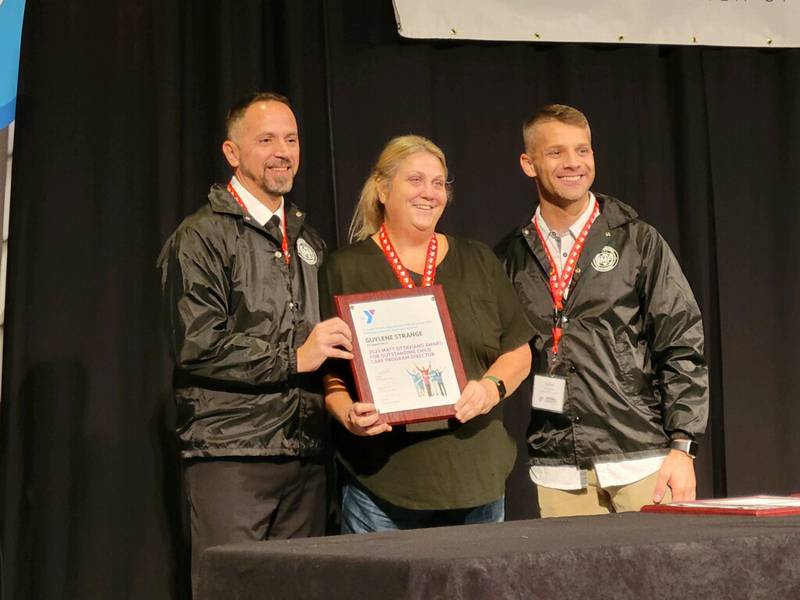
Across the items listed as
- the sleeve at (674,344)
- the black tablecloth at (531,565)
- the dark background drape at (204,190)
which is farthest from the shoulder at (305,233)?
the black tablecloth at (531,565)

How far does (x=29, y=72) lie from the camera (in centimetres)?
349

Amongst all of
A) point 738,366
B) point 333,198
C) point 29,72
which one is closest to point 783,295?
point 738,366

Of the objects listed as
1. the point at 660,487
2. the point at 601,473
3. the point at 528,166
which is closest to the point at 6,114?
the point at 528,166

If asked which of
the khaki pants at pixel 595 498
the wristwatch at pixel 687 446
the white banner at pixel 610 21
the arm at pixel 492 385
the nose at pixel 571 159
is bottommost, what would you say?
the khaki pants at pixel 595 498

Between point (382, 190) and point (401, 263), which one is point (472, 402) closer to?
point (401, 263)

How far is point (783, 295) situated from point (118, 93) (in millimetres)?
2764

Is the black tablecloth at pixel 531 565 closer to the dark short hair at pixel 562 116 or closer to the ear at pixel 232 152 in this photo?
the ear at pixel 232 152

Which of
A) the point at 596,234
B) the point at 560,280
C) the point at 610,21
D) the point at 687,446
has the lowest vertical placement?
the point at 687,446

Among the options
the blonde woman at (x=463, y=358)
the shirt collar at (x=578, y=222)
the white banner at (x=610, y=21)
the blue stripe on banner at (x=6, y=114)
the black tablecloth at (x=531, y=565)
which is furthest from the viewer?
the white banner at (x=610, y=21)

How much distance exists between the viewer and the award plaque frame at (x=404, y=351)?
2619 mm

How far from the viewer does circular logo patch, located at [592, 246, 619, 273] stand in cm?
309

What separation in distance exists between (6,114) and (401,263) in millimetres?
1072

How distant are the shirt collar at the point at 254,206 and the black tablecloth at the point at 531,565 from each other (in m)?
1.56

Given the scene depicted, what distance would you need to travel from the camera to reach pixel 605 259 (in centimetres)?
311
